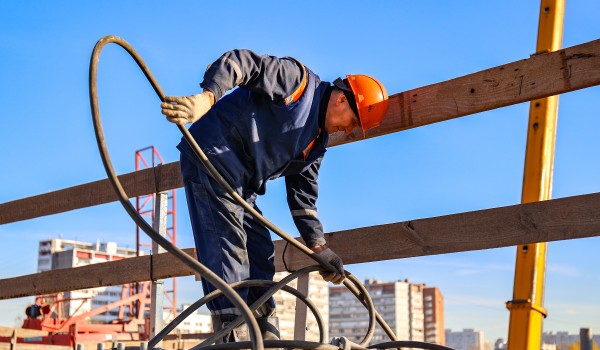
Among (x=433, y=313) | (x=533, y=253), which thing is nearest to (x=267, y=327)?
(x=533, y=253)

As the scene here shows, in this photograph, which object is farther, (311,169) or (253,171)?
(311,169)

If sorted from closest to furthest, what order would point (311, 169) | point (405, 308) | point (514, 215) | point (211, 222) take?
point (211, 222) < point (514, 215) < point (311, 169) < point (405, 308)

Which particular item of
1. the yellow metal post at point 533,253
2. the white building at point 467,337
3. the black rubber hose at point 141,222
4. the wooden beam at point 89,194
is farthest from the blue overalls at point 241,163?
the white building at point 467,337

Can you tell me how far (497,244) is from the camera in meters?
3.30

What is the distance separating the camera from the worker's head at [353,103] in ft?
10.5

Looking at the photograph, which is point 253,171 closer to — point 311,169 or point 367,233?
point 311,169

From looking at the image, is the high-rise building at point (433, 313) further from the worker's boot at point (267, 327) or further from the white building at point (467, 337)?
the worker's boot at point (267, 327)

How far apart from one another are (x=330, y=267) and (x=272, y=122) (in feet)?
2.19

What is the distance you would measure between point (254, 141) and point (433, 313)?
3868 inches

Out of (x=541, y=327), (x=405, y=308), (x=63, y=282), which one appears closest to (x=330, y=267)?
(x=541, y=327)

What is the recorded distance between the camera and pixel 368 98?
10.6 feet

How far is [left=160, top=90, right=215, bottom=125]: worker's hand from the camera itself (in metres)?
2.27

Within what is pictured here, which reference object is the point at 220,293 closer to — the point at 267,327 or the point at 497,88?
the point at 267,327

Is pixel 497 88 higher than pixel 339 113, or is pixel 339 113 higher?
pixel 497 88
